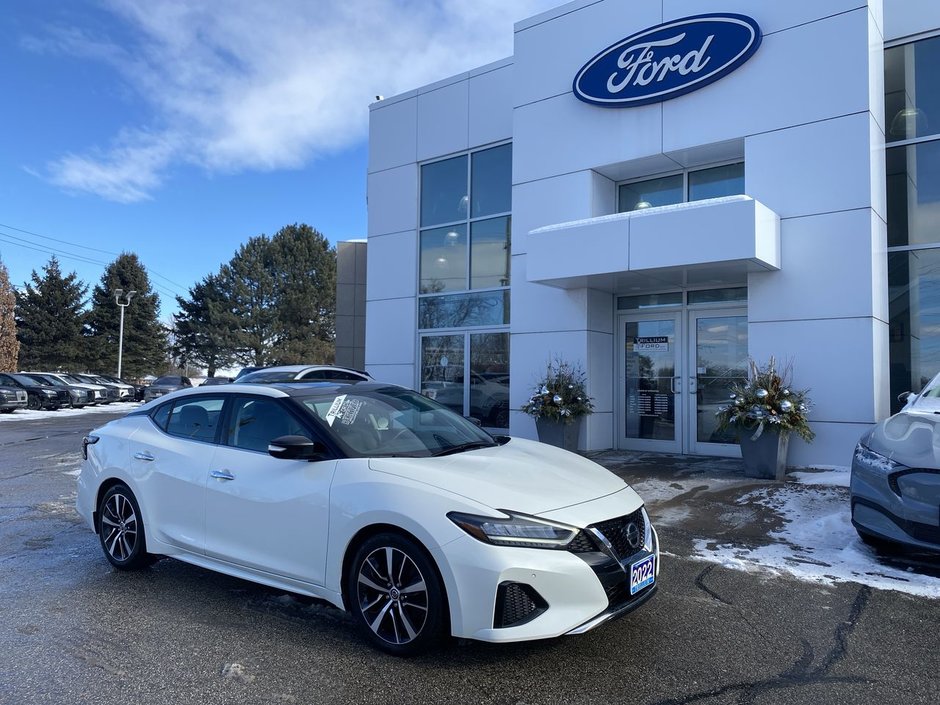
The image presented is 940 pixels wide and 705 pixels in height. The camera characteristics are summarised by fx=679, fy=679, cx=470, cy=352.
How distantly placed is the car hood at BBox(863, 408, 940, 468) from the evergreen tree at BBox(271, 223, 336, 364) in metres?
44.0

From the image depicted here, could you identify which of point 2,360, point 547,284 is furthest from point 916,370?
point 2,360

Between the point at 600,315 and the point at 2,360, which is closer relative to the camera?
the point at 600,315

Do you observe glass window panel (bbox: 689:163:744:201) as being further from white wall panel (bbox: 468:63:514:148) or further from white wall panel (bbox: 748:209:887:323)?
white wall panel (bbox: 468:63:514:148)

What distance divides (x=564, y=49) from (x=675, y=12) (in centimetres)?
190

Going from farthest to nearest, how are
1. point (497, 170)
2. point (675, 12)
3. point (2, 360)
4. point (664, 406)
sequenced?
point (2, 360) → point (497, 170) → point (664, 406) → point (675, 12)

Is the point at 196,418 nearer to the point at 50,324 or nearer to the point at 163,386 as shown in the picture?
the point at 163,386

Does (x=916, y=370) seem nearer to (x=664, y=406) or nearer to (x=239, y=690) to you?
(x=664, y=406)

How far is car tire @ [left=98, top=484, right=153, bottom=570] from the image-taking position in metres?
4.94

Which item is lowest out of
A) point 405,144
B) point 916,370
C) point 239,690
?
point 239,690

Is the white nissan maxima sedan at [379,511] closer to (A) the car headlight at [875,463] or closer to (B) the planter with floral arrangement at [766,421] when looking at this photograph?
(A) the car headlight at [875,463]

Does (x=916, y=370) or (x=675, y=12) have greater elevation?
(x=675, y=12)

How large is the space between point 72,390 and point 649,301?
25258mm

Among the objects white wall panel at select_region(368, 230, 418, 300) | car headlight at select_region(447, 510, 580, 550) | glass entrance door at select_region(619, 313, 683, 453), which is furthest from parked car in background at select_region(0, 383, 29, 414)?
car headlight at select_region(447, 510, 580, 550)

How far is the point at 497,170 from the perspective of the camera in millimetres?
13164
